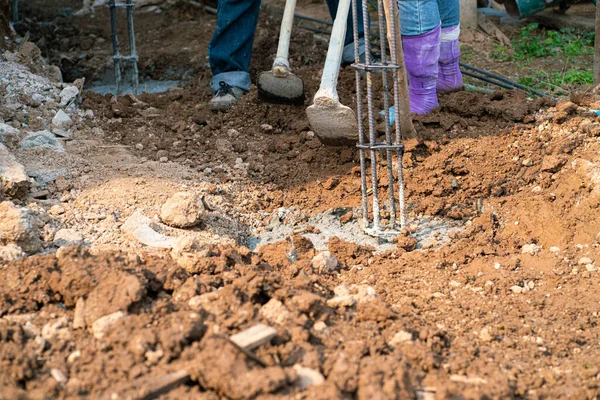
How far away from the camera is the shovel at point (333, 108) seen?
3578mm

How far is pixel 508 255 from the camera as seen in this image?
3230 millimetres

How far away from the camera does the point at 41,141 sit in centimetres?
403

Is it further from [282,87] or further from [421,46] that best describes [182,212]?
[421,46]

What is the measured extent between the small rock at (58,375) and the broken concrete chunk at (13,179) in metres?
1.34

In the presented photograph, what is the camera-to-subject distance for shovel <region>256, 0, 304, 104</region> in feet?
14.8

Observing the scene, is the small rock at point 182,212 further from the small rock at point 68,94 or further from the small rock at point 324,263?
the small rock at point 68,94

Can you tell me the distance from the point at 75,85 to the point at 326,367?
3601 millimetres

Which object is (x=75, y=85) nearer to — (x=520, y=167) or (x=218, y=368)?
(x=520, y=167)

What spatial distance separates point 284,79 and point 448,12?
1.10 m

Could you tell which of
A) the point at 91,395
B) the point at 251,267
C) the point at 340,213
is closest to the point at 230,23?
the point at 340,213

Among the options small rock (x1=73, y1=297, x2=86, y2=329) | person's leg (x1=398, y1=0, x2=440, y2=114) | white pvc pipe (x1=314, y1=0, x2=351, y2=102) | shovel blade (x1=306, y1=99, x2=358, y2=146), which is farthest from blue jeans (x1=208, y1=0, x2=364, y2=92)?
small rock (x1=73, y1=297, x2=86, y2=329)

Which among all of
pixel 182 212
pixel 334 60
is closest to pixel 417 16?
pixel 334 60

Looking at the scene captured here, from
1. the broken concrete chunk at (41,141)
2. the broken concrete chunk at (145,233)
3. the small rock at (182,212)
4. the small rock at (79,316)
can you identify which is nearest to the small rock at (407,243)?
the small rock at (182,212)

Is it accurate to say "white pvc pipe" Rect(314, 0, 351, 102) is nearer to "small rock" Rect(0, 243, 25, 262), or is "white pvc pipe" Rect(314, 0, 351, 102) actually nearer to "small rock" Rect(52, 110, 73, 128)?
"small rock" Rect(0, 243, 25, 262)
